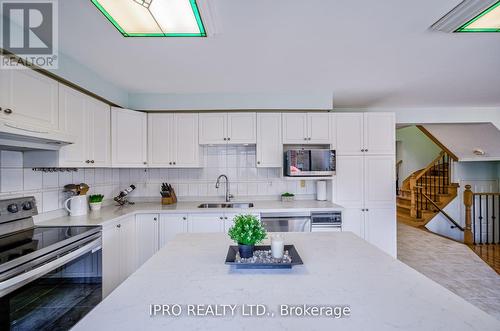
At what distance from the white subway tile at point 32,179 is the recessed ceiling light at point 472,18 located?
11.5ft

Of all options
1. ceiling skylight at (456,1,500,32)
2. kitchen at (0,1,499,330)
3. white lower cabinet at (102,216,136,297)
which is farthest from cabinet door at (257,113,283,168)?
ceiling skylight at (456,1,500,32)

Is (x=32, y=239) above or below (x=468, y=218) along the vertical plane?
above

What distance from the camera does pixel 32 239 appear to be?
1772mm

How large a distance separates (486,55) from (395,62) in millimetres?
767

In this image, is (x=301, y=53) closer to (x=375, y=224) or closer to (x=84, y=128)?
(x=84, y=128)

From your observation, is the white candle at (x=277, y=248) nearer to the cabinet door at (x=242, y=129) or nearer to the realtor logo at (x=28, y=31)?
the realtor logo at (x=28, y=31)

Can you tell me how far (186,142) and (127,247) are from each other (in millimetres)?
1461

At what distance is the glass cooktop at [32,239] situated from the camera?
1498mm

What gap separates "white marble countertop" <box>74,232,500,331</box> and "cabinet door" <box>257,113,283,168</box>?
6.61 feet

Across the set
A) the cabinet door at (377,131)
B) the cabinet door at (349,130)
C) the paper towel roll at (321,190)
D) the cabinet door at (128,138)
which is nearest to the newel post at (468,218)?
the cabinet door at (377,131)

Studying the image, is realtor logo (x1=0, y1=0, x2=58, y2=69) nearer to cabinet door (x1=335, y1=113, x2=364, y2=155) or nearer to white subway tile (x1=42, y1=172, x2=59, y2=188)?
white subway tile (x1=42, y1=172, x2=59, y2=188)

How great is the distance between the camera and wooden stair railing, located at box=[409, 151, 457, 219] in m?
6.34

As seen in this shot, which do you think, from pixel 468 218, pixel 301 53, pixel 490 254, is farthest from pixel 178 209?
pixel 468 218

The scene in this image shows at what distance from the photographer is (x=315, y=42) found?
204 cm
